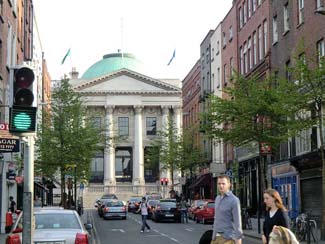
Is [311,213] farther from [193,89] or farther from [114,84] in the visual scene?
[114,84]

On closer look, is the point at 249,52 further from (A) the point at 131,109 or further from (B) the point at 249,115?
(A) the point at 131,109

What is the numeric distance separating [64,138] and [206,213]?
9.90 m

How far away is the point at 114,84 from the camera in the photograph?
106 m

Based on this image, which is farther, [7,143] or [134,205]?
[134,205]

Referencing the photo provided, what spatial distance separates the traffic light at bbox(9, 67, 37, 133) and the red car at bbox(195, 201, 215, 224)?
31.3 metres

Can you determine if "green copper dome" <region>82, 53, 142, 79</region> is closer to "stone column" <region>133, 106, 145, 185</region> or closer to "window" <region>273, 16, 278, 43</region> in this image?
"stone column" <region>133, 106, 145, 185</region>

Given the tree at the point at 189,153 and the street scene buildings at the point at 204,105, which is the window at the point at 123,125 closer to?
the street scene buildings at the point at 204,105

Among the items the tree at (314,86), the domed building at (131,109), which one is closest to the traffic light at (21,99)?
the tree at (314,86)

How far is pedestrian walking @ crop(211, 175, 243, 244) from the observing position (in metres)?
10.1

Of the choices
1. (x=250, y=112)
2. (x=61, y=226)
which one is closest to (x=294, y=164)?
(x=250, y=112)

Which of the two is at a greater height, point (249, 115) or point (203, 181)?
point (249, 115)

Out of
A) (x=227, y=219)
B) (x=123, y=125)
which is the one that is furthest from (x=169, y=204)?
(x=123, y=125)

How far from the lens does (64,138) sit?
126 feet

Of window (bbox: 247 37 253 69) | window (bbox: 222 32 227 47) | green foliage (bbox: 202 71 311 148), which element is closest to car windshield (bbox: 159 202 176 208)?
window (bbox: 247 37 253 69)
